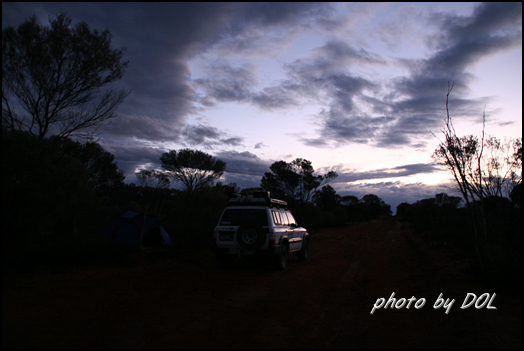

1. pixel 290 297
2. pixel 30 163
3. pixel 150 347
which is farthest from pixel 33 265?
pixel 290 297

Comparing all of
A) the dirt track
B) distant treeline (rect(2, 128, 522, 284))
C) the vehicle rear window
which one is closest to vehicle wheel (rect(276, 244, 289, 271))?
the dirt track

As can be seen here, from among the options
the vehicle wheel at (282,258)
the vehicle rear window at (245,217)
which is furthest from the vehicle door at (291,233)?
the vehicle rear window at (245,217)

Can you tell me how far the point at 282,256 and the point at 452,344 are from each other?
19.4ft

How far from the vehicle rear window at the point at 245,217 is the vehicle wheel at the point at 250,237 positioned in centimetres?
39

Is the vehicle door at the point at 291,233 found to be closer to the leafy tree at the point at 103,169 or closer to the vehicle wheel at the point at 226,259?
the vehicle wheel at the point at 226,259

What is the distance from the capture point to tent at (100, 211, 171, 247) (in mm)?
12414

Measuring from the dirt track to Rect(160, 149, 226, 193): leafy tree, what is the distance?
1026 inches

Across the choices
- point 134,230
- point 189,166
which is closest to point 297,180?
point 189,166

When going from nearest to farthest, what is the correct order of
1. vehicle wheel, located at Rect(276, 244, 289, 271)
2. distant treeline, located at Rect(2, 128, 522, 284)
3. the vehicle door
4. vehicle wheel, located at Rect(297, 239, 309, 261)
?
distant treeline, located at Rect(2, 128, 522, 284), vehicle wheel, located at Rect(276, 244, 289, 271), the vehicle door, vehicle wheel, located at Rect(297, 239, 309, 261)

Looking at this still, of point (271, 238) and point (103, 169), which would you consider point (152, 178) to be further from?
point (271, 238)

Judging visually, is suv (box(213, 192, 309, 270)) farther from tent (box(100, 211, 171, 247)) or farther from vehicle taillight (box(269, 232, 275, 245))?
tent (box(100, 211, 171, 247))

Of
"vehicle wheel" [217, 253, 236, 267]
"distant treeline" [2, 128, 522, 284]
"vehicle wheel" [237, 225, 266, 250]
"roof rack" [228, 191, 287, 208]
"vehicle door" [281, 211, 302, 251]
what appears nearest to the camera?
"distant treeline" [2, 128, 522, 284]

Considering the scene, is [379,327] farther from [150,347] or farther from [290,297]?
[150,347]

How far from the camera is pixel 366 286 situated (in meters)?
7.11
